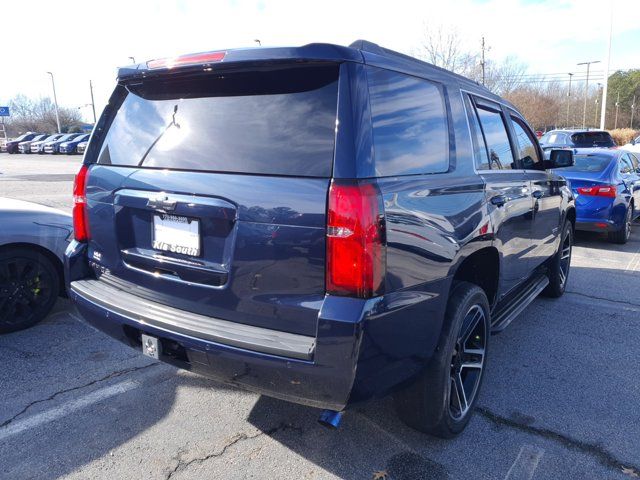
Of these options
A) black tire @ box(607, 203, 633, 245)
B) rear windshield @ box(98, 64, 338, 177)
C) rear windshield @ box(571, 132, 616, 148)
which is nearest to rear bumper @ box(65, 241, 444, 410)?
rear windshield @ box(98, 64, 338, 177)

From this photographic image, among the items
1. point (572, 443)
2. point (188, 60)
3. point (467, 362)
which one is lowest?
point (572, 443)

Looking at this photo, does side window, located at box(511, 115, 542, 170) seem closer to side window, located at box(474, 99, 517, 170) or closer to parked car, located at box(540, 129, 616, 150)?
side window, located at box(474, 99, 517, 170)

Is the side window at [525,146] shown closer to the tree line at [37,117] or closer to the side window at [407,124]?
the side window at [407,124]

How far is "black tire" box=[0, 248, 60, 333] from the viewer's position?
13.6 ft

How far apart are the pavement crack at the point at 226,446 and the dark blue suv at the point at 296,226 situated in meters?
0.57

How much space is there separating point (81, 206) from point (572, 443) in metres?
3.13

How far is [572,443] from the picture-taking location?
9.43ft

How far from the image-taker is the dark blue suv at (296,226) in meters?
2.13

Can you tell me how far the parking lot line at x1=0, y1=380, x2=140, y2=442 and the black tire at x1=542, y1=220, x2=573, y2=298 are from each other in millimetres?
4100

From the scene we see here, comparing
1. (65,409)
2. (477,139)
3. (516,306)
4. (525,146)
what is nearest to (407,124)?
(477,139)

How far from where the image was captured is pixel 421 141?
261 centimetres

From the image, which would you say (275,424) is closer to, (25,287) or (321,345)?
(321,345)

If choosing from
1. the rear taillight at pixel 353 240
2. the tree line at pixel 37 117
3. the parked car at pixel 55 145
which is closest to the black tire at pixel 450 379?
the rear taillight at pixel 353 240

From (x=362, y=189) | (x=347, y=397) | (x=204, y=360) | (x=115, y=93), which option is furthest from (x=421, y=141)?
(x=115, y=93)
